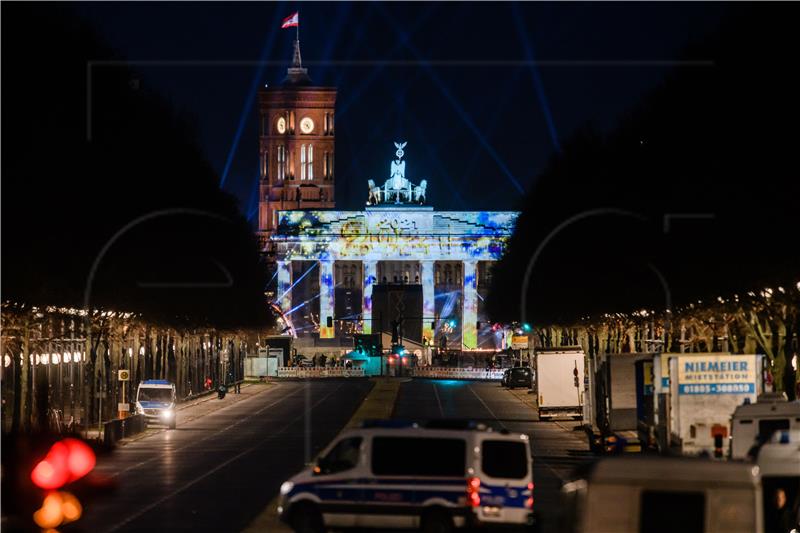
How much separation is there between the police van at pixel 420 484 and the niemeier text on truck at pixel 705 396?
11008 mm

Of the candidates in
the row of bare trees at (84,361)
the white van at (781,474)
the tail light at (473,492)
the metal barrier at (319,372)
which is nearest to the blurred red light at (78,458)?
the row of bare trees at (84,361)

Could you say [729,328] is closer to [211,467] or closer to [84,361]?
[84,361]

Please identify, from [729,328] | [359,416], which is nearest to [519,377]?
[729,328]

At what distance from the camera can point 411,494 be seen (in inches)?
1129

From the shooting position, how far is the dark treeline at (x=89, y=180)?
5328 cm

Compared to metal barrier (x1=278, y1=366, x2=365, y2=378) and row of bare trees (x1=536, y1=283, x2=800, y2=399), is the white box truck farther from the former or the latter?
metal barrier (x1=278, y1=366, x2=365, y2=378)

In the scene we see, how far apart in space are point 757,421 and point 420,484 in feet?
29.3

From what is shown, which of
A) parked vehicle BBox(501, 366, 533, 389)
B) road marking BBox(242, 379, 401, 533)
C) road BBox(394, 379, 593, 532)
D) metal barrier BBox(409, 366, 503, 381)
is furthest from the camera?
metal barrier BBox(409, 366, 503, 381)

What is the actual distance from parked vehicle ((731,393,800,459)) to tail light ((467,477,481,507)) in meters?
7.64

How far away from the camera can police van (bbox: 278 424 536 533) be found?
93.8ft

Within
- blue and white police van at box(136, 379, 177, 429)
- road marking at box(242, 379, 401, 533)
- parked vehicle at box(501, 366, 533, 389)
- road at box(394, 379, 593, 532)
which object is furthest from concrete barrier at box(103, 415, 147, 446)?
parked vehicle at box(501, 366, 533, 389)

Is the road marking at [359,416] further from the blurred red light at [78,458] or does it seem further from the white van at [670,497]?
the blurred red light at [78,458]

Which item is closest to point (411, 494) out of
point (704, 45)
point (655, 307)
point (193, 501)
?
point (193, 501)

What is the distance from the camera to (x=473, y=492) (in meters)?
28.5
